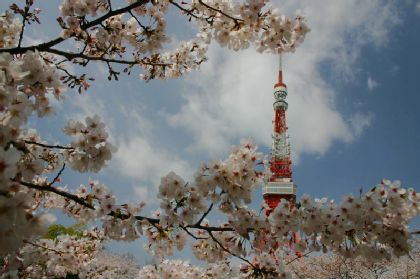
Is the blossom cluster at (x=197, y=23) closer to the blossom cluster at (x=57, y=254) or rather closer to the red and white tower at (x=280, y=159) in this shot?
the blossom cluster at (x=57, y=254)

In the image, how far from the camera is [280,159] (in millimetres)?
54906

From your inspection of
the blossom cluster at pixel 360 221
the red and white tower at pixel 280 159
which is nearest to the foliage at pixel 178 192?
the blossom cluster at pixel 360 221

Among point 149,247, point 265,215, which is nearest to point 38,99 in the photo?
point 149,247

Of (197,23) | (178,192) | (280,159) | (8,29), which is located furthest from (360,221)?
(280,159)

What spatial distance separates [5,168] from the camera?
1755mm

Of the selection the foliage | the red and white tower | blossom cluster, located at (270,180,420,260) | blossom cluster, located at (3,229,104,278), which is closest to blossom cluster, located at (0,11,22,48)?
the foliage

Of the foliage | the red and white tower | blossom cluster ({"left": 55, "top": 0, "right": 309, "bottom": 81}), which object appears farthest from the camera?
the red and white tower

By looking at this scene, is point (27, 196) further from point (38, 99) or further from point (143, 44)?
point (143, 44)

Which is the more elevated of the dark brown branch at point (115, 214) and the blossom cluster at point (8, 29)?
the blossom cluster at point (8, 29)

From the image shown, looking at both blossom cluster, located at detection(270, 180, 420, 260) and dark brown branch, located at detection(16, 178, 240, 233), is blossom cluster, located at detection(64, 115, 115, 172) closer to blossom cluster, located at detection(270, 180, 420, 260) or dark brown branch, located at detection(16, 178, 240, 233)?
dark brown branch, located at detection(16, 178, 240, 233)

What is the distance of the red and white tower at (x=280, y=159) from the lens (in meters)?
49.8

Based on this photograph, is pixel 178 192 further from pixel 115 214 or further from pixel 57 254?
pixel 57 254

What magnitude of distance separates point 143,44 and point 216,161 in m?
2.86

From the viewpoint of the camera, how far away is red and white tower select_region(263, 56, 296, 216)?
163 ft
